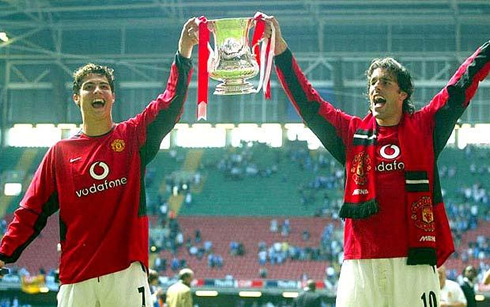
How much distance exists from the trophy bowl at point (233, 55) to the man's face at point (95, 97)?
644mm

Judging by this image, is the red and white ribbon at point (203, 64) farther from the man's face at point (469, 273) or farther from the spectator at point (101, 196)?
the man's face at point (469, 273)

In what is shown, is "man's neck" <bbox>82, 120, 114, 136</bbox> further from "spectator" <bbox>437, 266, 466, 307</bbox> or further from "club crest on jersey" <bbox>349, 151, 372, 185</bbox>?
"spectator" <bbox>437, 266, 466, 307</bbox>

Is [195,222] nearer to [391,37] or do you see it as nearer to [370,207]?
[391,37]

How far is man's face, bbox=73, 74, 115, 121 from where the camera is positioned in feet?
18.3

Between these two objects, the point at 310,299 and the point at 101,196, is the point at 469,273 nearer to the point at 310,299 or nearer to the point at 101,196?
the point at 310,299

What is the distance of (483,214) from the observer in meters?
37.7

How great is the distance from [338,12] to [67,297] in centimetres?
3362

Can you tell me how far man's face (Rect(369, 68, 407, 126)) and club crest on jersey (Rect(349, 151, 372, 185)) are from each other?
0.24 metres

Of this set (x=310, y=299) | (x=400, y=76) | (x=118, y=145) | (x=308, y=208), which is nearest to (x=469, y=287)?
(x=310, y=299)

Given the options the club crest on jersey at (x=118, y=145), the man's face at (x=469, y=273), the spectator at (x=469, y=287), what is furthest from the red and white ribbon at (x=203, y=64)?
the man's face at (x=469, y=273)

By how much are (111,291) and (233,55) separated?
1536mm

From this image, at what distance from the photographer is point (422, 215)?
16.6ft

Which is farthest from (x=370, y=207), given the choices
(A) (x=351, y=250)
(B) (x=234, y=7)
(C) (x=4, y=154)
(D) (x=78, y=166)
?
(C) (x=4, y=154)

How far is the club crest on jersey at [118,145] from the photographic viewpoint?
5.56 metres
